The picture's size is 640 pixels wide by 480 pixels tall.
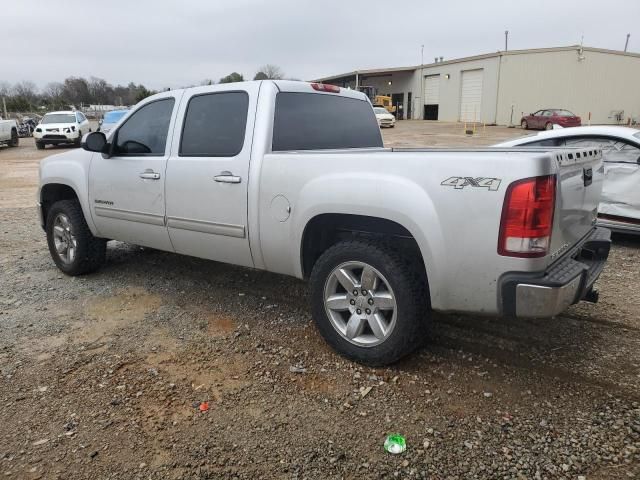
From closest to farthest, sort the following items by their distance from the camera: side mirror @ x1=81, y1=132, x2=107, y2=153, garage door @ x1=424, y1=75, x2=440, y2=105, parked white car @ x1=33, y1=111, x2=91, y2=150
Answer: side mirror @ x1=81, y1=132, x2=107, y2=153
parked white car @ x1=33, y1=111, x2=91, y2=150
garage door @ x1=424, y1=75, x2=440, y2=105

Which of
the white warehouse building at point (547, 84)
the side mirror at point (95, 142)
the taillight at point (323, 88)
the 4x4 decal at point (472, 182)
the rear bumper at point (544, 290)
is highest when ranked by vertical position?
the white warehouse building at point (547, 84)

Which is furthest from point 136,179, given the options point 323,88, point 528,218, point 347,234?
point 528,218

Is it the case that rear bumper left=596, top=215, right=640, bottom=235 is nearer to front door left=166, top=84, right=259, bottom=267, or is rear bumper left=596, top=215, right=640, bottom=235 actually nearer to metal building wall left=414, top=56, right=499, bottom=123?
front door left=166, top=84, right=259, bottom=267

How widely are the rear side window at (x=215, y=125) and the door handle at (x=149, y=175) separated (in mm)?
311

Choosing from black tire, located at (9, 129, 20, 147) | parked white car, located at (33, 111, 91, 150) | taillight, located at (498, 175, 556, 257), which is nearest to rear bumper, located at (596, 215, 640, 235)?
taillight, located at (498, 175, 556, 257)

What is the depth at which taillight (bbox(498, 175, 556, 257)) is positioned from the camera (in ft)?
8.46

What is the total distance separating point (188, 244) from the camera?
4.26m

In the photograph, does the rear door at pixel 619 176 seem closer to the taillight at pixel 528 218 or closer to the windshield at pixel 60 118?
the taillight at pixel 528 218

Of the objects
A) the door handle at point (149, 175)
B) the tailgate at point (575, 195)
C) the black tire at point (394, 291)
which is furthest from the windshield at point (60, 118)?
the tailgate at point (575, 195)

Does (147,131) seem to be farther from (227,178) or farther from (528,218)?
(528,218)

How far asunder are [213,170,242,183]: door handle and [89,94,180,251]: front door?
0.69 meters

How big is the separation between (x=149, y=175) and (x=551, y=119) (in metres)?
31.3

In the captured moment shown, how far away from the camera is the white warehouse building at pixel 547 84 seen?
36.2 metres

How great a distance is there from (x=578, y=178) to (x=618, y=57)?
41927mm
